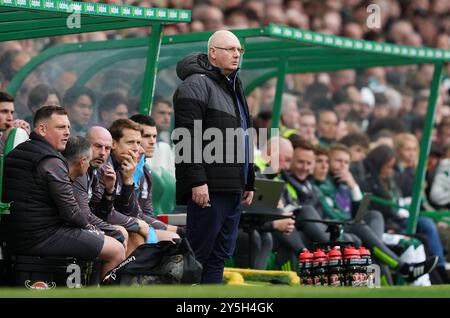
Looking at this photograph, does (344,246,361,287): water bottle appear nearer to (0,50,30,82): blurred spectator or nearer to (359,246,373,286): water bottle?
(359,246,373,286): water bottle

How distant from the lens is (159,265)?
10.3 meters

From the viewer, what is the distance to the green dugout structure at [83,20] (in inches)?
451

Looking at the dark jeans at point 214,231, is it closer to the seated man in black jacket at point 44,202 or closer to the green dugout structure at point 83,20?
the seated man in black jacket at point 44,202

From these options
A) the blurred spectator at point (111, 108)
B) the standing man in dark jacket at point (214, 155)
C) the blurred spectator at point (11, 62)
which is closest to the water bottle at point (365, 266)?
the standing man in dark jacket at point (214, 155)

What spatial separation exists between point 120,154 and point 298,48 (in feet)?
12.5

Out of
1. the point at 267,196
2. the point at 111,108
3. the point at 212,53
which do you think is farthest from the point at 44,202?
the point at 267,196

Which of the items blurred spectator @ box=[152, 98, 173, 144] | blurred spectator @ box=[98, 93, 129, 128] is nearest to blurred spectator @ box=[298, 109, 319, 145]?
blurred spectator @ box=[152, 98, 173, 144]

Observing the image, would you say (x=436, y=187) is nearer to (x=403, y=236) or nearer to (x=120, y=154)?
(x=403, y=236)

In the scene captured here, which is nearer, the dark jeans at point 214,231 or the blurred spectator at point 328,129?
the dark jeans at point 214,231

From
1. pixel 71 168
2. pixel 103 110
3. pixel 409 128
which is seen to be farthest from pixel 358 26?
pixel 71 168

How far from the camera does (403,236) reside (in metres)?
15.5

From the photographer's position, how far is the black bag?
10.2 m

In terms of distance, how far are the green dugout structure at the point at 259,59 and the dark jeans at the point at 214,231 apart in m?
2.54

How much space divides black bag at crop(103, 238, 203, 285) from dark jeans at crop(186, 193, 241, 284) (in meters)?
0.20
